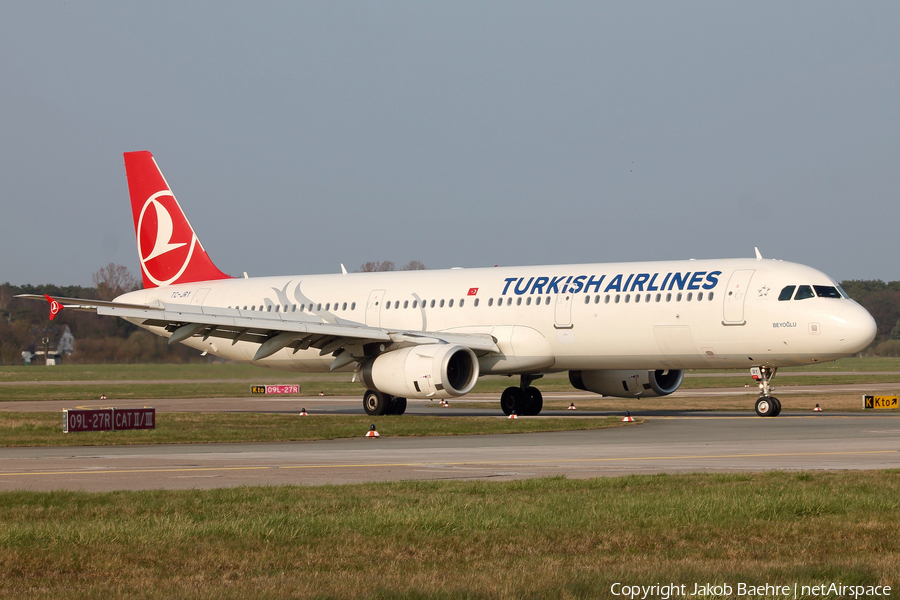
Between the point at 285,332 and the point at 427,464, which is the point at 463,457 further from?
the point at 285,332

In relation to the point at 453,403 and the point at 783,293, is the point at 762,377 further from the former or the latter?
the point at 453,403

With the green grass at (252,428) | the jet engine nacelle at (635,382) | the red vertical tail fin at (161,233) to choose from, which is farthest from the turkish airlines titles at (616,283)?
the red vertical tail fin at (161,233)

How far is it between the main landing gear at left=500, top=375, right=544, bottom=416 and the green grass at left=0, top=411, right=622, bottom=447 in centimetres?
472

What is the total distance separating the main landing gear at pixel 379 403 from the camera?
32594 mm

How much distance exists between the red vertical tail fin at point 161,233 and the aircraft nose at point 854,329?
2189 centimetres

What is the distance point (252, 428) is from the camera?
26109 millimetres

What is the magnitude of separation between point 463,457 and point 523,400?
52.1 ft

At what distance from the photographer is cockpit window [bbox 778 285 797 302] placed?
27844mm

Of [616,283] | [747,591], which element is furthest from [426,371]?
[747,591]

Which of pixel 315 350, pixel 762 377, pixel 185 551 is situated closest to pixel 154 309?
pixel 315 350

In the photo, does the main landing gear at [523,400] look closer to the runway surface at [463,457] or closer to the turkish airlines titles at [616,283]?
the turkish airlines titles at [616,283]

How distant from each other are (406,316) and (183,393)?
21220mm

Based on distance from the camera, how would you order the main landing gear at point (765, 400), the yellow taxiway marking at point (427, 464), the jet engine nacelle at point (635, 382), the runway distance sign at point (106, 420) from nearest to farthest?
the yellow taxiway marking at point (427, 464) < the runway distance sign at point (106, 420) < the main landing gear at point (765, 400) < the jet engine nacelle at point (635, 382)

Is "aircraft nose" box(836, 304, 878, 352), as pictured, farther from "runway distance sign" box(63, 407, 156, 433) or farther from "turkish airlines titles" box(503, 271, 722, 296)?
"runway distance sign" box(63, 407, 156, 433)
